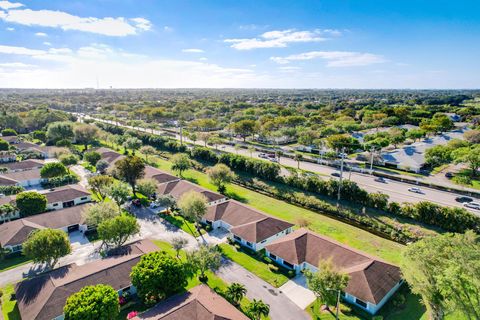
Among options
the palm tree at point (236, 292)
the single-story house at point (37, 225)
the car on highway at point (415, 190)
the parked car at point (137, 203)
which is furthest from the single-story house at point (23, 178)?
the car on highway at point (415, 190)

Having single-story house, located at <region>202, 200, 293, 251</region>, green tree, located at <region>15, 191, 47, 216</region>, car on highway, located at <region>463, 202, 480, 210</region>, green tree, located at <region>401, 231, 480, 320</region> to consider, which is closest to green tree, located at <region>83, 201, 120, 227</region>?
green tree, located at <region>15, 191, 47, 216</region>

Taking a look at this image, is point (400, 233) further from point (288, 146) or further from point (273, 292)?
point (288, 146)

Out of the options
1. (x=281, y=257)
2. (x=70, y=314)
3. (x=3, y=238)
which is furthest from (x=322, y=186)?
(x=3, y=238)

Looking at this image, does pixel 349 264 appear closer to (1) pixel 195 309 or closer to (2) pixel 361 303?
(2) pixel 361 303

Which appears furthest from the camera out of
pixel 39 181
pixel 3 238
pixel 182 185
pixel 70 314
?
pixel 39 181

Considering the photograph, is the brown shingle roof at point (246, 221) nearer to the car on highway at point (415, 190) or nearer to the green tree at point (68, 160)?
the car on highway at point (415, 190)

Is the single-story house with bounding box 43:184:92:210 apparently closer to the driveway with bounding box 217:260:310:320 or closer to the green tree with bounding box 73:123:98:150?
the driveway with bounding box 217:260:310:320

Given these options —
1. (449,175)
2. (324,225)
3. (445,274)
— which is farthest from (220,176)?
(449,175)
